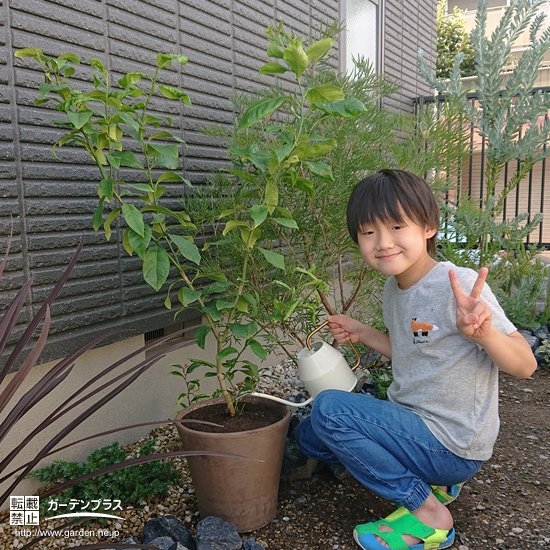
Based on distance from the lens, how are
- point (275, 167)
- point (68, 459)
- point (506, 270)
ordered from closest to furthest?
1. point (275, 167)
2. point (68, 459)
3. point (506, 270)

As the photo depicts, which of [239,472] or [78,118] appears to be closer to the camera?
[78,118]

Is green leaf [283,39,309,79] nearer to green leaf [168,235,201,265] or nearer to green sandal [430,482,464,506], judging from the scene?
green leaf [168,235,201,265]

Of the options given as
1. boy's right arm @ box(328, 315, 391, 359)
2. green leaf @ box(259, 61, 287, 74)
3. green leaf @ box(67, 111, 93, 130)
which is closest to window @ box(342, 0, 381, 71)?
boy's right arm @ box(328, 315, 391, 359)

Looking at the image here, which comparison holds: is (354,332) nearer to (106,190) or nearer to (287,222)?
(287,222)

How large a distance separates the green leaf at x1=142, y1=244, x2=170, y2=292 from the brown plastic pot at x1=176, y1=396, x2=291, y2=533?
1.54 ft

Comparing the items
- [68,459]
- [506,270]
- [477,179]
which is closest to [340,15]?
[506,270]

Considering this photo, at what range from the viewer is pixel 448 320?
1.72 m

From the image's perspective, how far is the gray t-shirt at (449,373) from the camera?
67.8 inches

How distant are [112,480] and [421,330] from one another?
3.84 feet

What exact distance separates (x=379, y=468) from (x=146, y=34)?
6.47 feet

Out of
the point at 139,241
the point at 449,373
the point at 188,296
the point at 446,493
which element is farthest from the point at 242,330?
the point at 446,493

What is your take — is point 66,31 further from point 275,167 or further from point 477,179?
point 477,179

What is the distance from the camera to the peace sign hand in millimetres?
1503

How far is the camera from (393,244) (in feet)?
5.65
